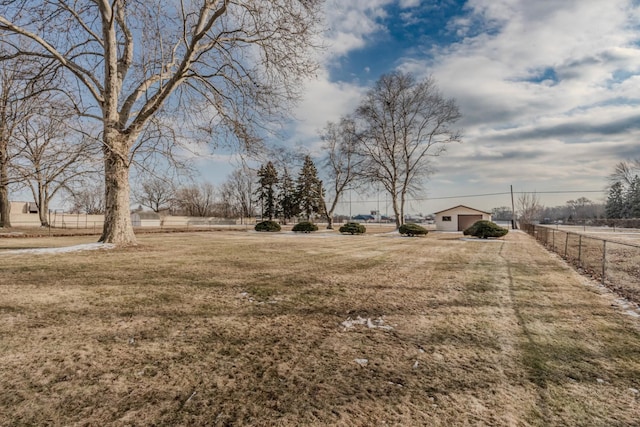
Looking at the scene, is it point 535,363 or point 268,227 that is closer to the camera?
point 535,363

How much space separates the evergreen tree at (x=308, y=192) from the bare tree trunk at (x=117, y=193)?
4093 centimetres

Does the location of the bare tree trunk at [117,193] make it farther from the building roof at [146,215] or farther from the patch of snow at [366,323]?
the building roof at [146,215]

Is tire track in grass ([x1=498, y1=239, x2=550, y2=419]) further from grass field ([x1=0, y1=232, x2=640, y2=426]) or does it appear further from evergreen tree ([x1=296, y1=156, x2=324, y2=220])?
evergreen tree ([x1=296, y1=156, x2=324, y2=220])

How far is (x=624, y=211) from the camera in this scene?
59.7m

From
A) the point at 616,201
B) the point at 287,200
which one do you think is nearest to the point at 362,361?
the point at 287,200

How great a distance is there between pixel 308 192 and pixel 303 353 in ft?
173

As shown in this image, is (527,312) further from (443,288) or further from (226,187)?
(226,187)

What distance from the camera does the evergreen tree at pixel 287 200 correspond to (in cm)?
5725

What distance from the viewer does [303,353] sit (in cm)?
326

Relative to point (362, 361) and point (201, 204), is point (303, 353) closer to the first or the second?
point (362, 361)

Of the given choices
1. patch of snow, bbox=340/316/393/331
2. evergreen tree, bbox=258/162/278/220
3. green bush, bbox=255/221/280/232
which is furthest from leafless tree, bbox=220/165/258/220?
patch of snow, bbox=340/316/393/331

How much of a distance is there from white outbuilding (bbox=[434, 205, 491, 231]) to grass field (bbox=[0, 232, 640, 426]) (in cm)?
3413

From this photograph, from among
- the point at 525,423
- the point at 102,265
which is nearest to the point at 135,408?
the point at 525,423

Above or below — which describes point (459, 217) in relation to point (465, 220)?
above
